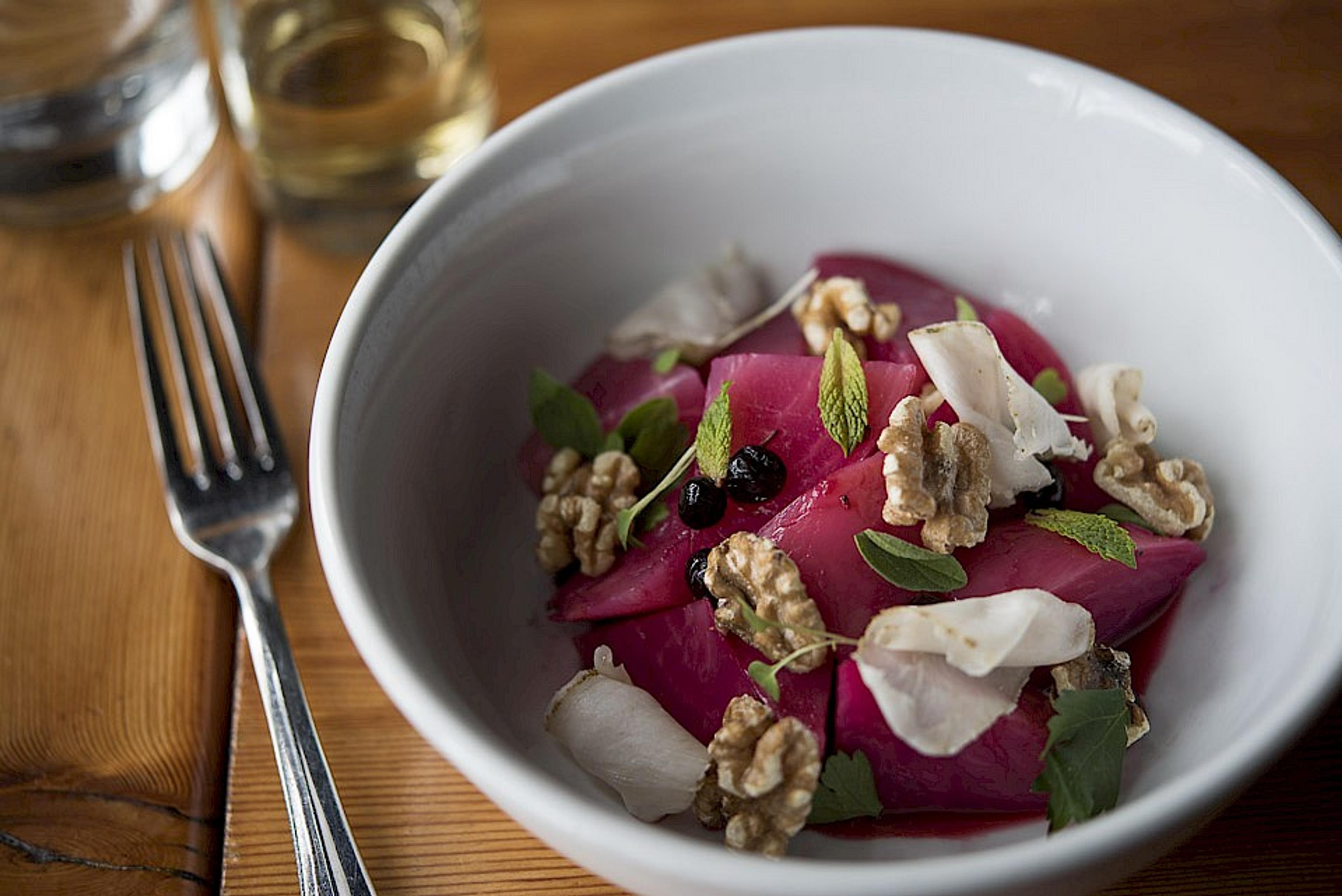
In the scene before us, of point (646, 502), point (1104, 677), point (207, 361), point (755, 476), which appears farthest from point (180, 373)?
point (1104, 677)

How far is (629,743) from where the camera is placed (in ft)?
4.08

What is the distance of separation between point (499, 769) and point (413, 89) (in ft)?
3.97

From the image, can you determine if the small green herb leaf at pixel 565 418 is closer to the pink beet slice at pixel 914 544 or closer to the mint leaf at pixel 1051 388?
the pink beet slice at pixel 914 544

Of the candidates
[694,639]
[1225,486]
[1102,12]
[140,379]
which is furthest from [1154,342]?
[140,379]

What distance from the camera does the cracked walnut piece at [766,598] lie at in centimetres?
121

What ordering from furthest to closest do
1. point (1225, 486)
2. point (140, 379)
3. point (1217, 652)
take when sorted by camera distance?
point (140, 379), point (1225, 486), point (1217, 652)

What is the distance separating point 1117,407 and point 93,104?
59.0 inches

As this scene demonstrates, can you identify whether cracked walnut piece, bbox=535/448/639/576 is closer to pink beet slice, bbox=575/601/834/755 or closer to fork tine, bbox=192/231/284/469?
pink beet slice, bbox=575/601/834/755

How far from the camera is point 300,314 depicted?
75.1 inches

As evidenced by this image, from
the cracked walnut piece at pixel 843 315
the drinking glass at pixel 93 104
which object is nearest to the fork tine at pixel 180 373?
the drinking glass at pixel 93 104

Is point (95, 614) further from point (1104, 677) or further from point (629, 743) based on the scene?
point (1104, 677)

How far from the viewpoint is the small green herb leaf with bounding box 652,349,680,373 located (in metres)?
1.54

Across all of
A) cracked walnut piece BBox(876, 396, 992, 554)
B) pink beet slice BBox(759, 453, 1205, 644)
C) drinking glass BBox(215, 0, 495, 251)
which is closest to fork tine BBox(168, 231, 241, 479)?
drinking glass BBox(215, 0, 495, 251)

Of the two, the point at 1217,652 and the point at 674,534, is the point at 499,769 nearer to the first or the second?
the point at 674,534
